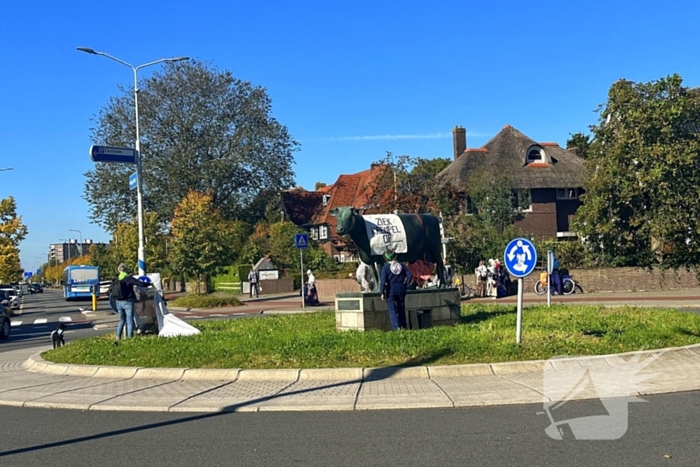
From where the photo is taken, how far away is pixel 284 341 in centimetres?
1400

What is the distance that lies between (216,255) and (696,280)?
25579mm

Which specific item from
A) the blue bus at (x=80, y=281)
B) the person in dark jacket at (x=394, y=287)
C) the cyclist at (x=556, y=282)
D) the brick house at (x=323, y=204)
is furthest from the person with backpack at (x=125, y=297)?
the brick house at (x=323, y=204)

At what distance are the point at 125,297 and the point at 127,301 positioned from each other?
0.19 meters

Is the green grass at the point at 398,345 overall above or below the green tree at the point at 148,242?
below

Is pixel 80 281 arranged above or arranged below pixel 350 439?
above

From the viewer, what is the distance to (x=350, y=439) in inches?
313

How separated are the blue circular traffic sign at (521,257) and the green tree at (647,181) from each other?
21743mm

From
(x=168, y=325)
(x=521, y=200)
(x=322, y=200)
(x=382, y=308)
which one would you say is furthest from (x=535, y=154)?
(x=168, y=325)

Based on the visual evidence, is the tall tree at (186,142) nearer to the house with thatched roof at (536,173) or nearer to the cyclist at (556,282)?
the house with thatched roof at (536,173)

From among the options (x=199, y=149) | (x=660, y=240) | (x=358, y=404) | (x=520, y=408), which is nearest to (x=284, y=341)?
(x=358, y=404)

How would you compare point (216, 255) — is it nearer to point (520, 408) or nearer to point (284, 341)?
point (284, 341)

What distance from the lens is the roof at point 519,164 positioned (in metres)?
52.2

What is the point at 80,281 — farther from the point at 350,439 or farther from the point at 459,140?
the point at 350,439

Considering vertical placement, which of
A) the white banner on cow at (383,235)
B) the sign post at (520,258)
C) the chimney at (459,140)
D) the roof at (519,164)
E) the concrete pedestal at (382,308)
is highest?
the chimney at (459,140)
